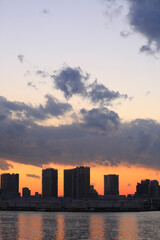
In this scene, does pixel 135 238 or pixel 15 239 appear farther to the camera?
pixel 135 238

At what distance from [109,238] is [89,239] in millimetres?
6678

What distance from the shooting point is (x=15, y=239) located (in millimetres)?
98438

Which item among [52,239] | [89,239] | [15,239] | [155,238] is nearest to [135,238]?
[155,238]

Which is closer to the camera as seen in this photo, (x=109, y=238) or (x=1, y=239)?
(x=1, y=239)

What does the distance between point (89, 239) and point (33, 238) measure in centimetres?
1538

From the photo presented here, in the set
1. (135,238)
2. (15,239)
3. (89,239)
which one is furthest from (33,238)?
(135,238)

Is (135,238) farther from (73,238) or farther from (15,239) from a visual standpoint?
(15,239)

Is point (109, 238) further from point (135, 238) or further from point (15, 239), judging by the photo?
point (15, 239)

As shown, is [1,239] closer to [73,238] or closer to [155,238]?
[73,238]

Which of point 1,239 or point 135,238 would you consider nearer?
point 1,239

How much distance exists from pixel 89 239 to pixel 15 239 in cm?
1908

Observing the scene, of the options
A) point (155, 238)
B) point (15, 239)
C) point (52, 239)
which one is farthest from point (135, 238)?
point (15, 239)

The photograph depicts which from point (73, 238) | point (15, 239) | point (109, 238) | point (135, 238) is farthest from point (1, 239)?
point (135, 238)

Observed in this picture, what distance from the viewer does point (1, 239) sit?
96938 millimetres
